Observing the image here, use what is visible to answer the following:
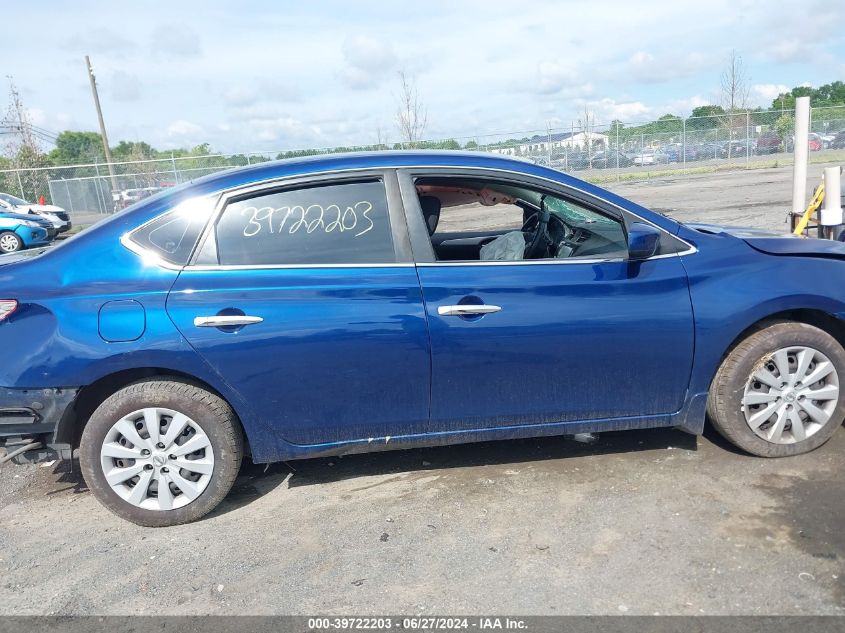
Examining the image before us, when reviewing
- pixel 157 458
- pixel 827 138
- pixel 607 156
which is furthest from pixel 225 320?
pixel 827 138

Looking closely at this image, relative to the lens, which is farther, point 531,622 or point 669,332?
point 669,332

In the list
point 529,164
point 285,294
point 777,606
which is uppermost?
Result: point 529,164

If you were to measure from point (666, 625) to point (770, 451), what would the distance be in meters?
1.55

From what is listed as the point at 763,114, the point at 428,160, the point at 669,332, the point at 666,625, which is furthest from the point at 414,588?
the point at 763,114

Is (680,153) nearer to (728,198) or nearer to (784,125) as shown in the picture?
(784,125)

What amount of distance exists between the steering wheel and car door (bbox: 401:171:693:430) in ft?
2.08

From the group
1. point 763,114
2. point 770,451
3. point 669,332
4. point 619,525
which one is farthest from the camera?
point 763,114

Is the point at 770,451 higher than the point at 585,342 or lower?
lower

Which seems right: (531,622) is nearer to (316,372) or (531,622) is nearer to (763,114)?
(316,372)

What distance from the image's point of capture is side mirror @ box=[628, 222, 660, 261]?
128 inches

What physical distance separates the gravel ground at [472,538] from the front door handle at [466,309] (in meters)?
Result: 0.98

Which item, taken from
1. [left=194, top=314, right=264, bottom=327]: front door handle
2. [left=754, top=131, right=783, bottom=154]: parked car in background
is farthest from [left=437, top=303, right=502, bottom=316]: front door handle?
[left=754, top=131, right=783, bottom=154]: parked car in background

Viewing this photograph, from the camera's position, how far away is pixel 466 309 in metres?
3.21

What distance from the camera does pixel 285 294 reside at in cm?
318
